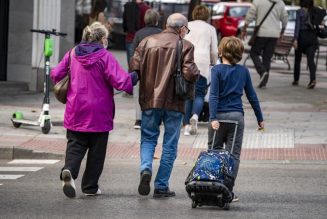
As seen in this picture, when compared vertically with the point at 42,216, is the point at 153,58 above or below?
above

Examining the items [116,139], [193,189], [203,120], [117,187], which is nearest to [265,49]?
[203,120]

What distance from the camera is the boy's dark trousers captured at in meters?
10.5

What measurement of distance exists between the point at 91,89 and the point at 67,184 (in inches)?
35.6

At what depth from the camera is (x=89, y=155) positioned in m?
10.6

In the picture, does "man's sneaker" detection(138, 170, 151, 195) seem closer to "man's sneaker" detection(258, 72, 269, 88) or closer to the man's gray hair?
the man's gray hair

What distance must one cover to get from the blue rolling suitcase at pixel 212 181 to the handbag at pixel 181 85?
27.2 inches

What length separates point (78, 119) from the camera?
10391 mm

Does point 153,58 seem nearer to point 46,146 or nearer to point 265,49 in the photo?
point 46,146

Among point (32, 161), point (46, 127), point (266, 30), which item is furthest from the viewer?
point (266, 30)

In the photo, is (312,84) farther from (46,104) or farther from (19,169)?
(19,169)

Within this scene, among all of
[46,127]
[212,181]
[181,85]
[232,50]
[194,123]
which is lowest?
[46,127]

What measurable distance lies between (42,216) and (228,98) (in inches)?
81.2

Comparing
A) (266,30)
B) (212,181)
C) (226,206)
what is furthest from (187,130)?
(266,30)

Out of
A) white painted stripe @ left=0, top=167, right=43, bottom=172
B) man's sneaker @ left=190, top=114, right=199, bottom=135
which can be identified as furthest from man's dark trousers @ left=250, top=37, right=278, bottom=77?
white painted stripe @ left=0, top=167, right=43, bottom=172
